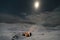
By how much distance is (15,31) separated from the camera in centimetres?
231

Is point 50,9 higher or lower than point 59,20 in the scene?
higher

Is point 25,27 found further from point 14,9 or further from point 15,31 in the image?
point 14,9

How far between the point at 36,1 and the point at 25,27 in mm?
628

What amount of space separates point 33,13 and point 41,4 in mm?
268

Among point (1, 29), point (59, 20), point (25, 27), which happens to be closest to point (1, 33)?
point (1, 29)

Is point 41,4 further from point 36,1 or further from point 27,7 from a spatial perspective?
point 27,7

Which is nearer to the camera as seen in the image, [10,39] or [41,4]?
[10,39]

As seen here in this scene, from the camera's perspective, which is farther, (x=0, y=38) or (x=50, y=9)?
(x=50, y=9)

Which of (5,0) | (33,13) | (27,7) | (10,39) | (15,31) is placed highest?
(5,0)

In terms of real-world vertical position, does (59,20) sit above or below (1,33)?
above

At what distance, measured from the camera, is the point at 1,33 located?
2312 mm

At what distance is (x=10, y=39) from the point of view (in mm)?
2230

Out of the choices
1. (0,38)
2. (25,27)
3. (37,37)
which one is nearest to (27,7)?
(25,27)

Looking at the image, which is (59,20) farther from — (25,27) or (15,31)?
(15,31)
